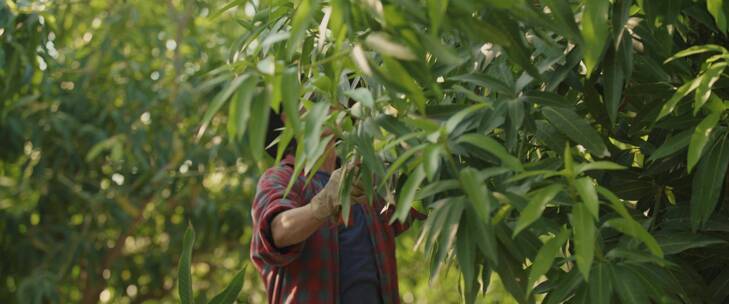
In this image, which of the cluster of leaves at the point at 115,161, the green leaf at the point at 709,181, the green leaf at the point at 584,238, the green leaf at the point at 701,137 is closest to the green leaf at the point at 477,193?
the green leaf at the point at 584,238

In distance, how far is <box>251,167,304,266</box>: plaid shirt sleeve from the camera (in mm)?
2205

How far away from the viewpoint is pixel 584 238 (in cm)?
139

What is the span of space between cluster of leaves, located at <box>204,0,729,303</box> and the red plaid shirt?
1.22 ft

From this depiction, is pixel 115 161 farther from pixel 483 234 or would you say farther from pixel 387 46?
pixel 387 46

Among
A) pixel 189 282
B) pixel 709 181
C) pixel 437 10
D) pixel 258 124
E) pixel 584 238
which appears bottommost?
pixel 189 282

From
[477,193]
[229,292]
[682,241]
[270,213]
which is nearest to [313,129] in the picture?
[477,193]

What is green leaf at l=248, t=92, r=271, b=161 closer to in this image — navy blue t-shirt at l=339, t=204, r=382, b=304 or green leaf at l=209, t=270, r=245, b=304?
Result: green leaf at l=209, t=270, r=245, b=304

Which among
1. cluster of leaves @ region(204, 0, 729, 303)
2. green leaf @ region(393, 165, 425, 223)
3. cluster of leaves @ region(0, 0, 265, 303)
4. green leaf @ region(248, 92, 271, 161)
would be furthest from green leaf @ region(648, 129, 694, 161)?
cluster of leaves @ region(0, 0, 265, 303)

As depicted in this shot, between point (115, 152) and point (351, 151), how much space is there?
3419mm

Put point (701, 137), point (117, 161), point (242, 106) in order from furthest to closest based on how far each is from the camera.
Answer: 1. point (117, 161)
2. point (701, 137)
3. point (242, 106)

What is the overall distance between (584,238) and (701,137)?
287 millimetres

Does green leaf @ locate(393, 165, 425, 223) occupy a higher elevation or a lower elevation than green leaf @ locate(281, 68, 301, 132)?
lower

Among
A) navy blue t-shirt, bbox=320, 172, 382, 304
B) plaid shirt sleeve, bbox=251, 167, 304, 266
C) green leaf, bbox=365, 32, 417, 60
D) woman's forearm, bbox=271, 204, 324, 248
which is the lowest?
navy blue t-shirt, bbox=320, 172, 382, 304

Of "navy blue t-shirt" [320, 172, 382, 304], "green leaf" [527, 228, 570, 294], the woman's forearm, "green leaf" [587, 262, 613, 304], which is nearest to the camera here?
"green leaf" [527, 228, 570, 294]
